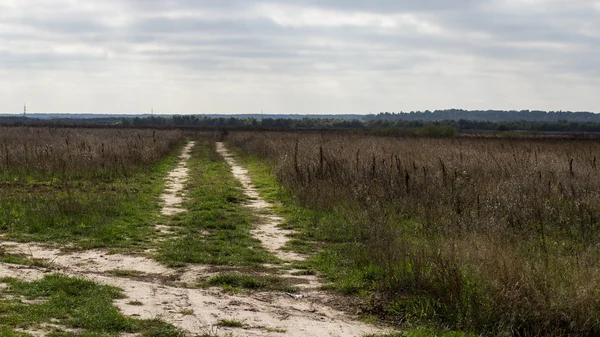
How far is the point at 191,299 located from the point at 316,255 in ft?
10.5

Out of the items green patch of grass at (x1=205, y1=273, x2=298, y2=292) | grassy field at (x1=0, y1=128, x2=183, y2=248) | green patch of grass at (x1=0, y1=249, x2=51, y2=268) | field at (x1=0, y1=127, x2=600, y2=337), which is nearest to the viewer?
field at (x1=0, y1=127, x2=600, y2=337)

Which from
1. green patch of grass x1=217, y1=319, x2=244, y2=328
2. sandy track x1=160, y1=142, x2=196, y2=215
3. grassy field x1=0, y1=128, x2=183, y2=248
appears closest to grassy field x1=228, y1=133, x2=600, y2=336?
green patch of grass x1=217, y1=319, x2=244, y2=328

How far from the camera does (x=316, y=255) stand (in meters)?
10.4

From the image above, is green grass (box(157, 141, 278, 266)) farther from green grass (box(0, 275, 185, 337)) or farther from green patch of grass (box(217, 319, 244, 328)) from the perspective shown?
green patch of grass (box(217, 319, 244, 328))

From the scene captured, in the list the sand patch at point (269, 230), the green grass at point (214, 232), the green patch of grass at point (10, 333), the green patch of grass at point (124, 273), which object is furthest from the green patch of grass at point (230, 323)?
the sand patch at point (269, 230)

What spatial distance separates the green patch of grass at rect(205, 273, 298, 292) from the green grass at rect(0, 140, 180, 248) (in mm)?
2752

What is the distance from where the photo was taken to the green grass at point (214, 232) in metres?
9.99

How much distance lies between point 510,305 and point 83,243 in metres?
6.90

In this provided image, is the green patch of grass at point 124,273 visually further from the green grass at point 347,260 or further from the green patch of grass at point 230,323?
Result: the green patch of grass at point 230,323

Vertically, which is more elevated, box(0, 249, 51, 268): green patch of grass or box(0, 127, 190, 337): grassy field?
box(0, 127, 190, 337): grassy field

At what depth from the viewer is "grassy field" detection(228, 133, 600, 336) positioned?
22.7 feet

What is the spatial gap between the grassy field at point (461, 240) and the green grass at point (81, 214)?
296cm

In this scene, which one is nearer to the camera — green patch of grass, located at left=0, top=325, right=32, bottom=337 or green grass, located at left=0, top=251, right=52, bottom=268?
green patch of grass, located at left=0, top=325, right=32, bottom=337

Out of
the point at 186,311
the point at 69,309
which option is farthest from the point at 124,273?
the point at 186,311
